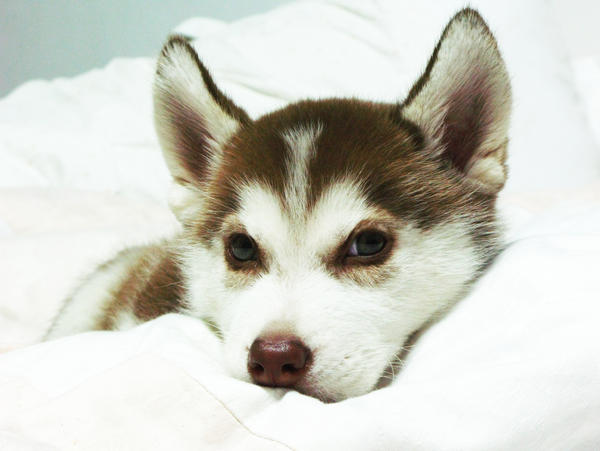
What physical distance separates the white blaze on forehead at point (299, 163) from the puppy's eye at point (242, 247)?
17 cm

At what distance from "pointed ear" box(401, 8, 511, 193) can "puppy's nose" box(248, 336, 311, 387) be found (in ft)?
2.67

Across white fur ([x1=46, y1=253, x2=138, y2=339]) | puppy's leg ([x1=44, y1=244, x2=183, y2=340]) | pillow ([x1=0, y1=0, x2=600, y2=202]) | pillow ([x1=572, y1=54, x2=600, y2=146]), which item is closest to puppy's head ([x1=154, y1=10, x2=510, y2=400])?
puppy's leg ([x1=44, y1=244, x2=183, y2=340])

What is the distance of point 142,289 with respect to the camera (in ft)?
7.20

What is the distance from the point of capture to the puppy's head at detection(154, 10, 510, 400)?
130 cm

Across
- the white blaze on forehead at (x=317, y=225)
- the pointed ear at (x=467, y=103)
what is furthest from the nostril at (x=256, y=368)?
the pointed ear at (x=467, y=103)

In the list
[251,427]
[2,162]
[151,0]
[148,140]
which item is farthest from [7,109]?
[251,427]

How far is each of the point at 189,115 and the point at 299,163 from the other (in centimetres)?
60

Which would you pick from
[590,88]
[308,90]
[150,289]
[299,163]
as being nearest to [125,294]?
[150,289]

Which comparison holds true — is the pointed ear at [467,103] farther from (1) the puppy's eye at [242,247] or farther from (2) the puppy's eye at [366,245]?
(1) the puppy's eye at [242,247]

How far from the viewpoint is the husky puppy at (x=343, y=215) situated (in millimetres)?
1305

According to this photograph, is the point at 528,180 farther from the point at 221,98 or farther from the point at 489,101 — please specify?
the point at 221,98

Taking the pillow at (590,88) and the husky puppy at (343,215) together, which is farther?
the pillow at (590,88)

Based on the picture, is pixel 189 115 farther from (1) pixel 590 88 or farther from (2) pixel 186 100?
(1) pixel 590 88

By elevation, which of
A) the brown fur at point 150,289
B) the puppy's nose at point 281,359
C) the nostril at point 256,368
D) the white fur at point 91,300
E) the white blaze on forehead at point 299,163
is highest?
the white blaze on forehead at point 299,163
